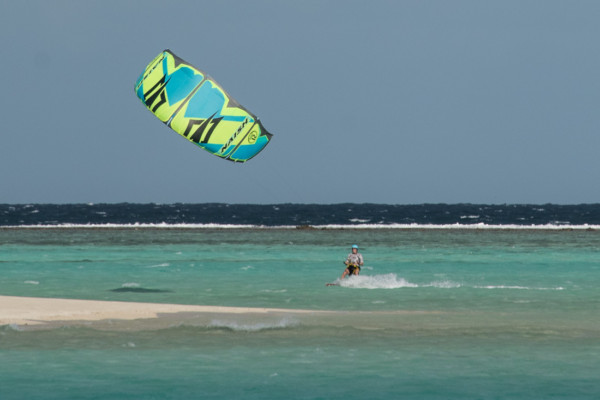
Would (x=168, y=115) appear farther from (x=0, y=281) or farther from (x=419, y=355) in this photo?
(x=419, y=355)

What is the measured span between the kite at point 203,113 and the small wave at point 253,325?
9.24m

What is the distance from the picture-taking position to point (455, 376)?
1540 cm

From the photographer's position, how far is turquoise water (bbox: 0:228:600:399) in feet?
48.4

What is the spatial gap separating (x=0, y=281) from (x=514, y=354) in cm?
2170

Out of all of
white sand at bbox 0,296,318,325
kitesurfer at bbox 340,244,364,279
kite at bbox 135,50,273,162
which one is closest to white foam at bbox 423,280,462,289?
kitesurfer at bbox 340,244,364,279

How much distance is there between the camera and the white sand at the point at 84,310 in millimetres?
21500

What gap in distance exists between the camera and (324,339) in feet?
62.4

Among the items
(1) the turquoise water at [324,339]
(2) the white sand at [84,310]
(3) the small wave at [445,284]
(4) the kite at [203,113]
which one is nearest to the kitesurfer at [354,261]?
(1) the turquoise water at [324,339]

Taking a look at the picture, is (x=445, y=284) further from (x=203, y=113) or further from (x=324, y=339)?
(x=324, y=339)

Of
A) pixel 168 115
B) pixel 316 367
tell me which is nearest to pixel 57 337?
pixel 316 367

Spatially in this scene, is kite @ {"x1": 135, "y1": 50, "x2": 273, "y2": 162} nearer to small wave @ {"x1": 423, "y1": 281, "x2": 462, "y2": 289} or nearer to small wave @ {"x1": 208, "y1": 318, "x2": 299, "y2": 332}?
small wave @ {"x1": 423, "y1": 281, "x2": 462, "y2": 289}

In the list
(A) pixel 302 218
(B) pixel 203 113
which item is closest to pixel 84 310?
(B) pixel 203 113

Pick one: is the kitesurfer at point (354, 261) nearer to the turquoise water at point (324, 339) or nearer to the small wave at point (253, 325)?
the turquoise water at point (324, 339)

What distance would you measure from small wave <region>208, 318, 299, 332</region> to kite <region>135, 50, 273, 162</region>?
9.24 m
